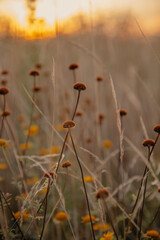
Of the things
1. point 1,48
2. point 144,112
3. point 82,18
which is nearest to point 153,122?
point 144,112

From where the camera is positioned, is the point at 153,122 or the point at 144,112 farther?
the point at 144,112

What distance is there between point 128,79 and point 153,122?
881mm

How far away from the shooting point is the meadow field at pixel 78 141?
37.7 inches

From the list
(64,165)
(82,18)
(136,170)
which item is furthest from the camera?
(82,18)

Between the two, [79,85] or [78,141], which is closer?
[79,85]

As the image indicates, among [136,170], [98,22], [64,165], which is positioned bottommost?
[64,165]

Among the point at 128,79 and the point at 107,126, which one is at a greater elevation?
the point at 128,79

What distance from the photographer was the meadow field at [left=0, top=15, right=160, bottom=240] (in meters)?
0.96

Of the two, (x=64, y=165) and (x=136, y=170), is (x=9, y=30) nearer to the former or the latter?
(x=136, y=170)

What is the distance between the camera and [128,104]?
9.23 feet

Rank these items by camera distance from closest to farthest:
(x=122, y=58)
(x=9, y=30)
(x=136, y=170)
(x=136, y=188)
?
(x=136, y=188)
(x=136, y=170)
(x=9, y=30)
(x=122, y=58)

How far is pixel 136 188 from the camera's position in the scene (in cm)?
175

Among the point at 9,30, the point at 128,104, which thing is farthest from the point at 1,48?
the point at 128,104

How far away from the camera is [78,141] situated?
1652 millimetres
